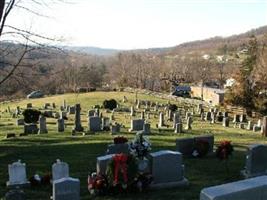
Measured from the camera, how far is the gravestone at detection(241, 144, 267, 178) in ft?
43.3

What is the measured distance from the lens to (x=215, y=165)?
1497 cm

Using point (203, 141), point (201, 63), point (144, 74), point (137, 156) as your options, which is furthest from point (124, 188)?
point (201, 63)

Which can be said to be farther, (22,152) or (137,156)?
(22,152)

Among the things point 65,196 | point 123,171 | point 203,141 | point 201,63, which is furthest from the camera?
point 201,63

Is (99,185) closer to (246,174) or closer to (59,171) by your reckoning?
(59,171)

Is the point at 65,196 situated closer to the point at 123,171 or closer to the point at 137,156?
the point at 123,171

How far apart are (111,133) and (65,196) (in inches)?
598

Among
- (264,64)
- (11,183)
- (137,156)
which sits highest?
(264,64)

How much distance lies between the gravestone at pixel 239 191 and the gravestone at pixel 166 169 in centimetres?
451

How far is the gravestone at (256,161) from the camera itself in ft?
43.3

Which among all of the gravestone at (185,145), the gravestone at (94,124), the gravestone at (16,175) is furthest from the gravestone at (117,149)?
the gravestone at (94,124)

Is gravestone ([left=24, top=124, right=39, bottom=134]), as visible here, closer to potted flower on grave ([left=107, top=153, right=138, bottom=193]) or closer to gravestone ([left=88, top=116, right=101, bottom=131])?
gravestone ([left=88, top=116, right=101, bottom=131])

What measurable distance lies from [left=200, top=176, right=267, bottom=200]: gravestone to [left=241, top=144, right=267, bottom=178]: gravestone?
549cm

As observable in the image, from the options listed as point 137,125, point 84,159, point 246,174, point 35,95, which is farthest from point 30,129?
point 35,95
